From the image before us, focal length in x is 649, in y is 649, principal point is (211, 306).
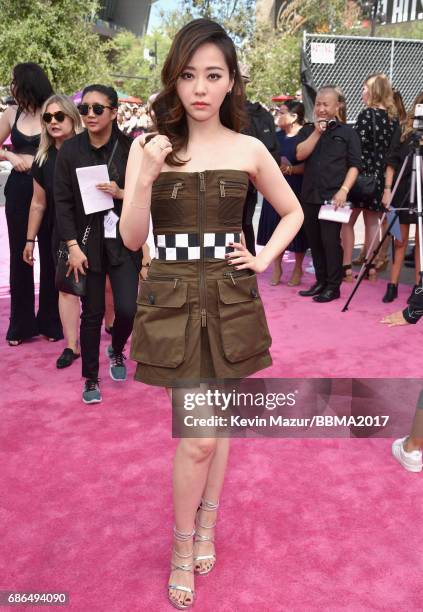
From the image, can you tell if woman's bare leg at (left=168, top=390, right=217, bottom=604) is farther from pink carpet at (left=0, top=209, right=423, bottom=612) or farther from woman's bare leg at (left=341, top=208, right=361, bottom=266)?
woman's bare leg at (left=341, top=208, right=361, bottom=266)

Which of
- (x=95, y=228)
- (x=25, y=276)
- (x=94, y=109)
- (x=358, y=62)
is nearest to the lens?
(x=94, y=109)

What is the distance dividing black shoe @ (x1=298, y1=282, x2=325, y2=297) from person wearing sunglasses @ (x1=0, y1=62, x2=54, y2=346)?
2485 millimetres

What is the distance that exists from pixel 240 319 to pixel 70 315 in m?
2.62

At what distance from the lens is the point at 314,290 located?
6430 mm

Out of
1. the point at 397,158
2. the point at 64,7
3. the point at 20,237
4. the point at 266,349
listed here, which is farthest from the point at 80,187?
the point at 64,7

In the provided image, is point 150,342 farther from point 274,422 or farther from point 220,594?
point 274,422

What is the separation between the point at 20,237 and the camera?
487 centimetres

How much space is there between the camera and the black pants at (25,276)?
478 centimetres

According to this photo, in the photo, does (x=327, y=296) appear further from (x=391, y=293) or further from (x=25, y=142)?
(x=25, y=142)

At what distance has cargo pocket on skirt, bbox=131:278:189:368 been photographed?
2037 millimetres

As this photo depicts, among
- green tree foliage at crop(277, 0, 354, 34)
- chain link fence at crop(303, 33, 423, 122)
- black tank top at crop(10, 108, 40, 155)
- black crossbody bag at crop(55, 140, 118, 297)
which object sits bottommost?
black crossbody bag at crop(55, 140, 118, 297)

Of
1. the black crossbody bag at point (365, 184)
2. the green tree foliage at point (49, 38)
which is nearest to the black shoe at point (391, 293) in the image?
the black crossbody bag at point (365, 184)

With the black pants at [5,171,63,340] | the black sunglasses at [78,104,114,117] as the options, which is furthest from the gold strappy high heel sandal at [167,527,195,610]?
the black pants at [5,171,63,340]

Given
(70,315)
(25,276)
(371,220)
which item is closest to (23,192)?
(25,276)
